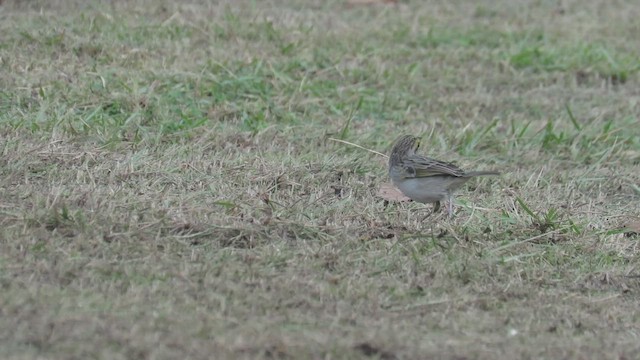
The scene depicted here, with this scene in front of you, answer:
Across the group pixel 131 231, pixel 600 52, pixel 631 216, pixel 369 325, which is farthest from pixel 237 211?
pixel 600 52

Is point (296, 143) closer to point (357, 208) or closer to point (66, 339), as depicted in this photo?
point (357, 208)

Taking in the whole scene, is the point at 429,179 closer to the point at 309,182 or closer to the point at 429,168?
the point at 429,168

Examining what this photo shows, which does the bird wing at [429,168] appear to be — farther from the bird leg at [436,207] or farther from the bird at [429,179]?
the bird leg at [436,207]

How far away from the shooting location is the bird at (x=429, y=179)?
6.26 m

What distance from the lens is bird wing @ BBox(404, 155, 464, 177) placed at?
6.25 m

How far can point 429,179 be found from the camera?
20.6 ft

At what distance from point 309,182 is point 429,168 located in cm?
84

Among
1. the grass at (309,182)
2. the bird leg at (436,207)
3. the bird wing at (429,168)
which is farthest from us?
the bird leg at (436,207)

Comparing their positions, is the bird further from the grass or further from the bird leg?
the grass

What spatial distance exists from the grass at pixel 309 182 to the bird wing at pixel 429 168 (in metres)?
0.27

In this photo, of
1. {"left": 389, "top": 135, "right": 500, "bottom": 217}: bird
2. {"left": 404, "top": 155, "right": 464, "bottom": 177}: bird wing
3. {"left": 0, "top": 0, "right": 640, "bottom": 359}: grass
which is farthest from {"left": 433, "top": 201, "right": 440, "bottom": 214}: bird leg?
{"left": 404, "top": 155, "right": 464, "bottom": 177}: bird wing

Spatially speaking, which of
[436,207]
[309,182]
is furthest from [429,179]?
[309,182]

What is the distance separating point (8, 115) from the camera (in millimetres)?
7457

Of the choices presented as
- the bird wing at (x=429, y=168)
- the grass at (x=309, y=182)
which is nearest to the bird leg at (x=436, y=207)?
the grass at (x=309, y=182)
